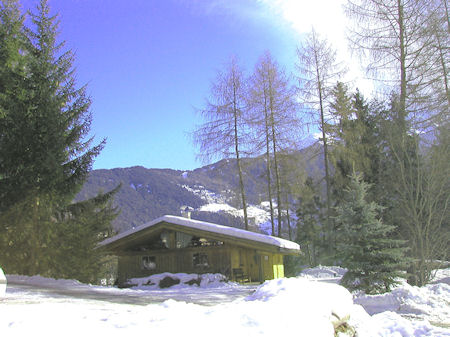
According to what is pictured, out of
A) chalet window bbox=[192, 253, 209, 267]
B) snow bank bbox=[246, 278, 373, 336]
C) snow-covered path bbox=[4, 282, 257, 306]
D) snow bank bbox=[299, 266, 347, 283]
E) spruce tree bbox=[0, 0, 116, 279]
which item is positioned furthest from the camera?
snow bank bbox=[299, 266, 347, 283]

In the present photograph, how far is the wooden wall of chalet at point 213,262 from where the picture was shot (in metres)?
19.9

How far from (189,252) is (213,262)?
4.78 ft

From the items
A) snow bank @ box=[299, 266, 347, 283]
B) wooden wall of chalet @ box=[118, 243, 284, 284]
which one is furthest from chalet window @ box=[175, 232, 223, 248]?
snow bank @ box=[299, 266, 347, 283]

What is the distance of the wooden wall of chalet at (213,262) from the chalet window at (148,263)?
2.7 inches

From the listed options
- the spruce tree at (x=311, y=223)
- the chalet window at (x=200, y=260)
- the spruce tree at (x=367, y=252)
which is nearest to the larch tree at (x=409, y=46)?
the spruce tree at (x=367, y=252)

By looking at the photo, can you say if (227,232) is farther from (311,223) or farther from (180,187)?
(180,187)

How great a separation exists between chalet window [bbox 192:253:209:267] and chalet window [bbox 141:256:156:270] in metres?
2.47

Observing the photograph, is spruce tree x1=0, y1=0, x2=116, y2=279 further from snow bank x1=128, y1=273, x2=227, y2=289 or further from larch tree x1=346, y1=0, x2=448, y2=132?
larch tree x1=346, y1=0, x2=448, y2=132

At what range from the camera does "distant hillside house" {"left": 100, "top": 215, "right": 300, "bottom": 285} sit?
19.6 metres

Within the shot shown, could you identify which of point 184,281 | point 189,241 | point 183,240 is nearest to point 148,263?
point 183,240

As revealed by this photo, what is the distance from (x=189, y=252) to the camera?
20.6 m

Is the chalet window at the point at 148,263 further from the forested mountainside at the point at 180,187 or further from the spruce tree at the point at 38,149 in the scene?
the forested mountainside at the point at 180,187

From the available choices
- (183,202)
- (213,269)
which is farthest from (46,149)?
(183,202)

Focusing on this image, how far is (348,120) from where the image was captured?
77.2 ft
